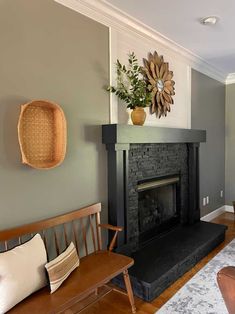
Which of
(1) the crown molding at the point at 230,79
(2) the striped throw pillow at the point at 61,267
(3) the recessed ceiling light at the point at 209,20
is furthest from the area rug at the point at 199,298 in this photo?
(1) the crown molding at the point at 230,79

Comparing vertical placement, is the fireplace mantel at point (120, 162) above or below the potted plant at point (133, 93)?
below

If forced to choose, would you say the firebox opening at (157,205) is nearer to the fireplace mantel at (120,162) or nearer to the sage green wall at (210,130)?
the fireplace mantel at (120,162)

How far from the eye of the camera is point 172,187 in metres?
3.46

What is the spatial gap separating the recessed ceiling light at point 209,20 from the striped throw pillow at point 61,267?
2405mm

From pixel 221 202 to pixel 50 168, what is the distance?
12.4ft

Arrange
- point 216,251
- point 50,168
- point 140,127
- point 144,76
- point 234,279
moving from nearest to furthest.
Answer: point 234,279 → point 50,168 → point 140,127 → point 144,76 → point 216,251

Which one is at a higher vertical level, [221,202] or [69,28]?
[69,28]

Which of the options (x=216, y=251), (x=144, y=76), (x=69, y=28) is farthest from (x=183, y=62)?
(x=216, y=251)

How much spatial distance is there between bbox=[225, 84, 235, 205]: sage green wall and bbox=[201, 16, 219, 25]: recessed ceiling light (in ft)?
8.06

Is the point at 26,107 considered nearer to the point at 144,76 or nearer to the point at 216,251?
the point at 144,76

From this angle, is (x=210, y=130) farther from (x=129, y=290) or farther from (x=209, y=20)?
(x=129, y=290)

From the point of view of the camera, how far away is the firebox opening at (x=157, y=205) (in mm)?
2892

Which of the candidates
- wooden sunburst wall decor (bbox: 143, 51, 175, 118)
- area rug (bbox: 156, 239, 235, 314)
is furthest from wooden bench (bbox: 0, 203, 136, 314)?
wooden sunburst wall decor (bbox: 143, 51, 175, 118)

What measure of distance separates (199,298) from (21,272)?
151cm
